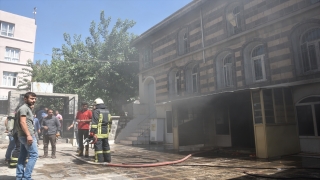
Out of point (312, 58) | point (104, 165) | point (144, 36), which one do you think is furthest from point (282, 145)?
point (144, 36)

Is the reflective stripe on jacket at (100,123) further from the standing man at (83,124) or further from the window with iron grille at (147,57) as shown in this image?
the window with iron grille at (147,57)

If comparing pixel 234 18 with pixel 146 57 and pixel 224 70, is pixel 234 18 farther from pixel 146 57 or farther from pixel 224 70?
pixel 146 57

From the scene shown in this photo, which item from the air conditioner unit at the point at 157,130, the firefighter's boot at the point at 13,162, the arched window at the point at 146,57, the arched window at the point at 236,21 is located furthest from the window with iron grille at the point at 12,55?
the arched window at the point at 236,21

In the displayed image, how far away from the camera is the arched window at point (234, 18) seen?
12.0 m

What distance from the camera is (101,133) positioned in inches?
291

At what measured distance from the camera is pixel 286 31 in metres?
9.88

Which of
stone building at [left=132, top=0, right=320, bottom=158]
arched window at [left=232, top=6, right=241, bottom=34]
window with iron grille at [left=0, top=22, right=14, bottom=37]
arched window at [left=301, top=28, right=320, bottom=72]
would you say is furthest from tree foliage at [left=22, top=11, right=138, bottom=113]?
arched window at [left=301, top=28, right=320, bottom=72]

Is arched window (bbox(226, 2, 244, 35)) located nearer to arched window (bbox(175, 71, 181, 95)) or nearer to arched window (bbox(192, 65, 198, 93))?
arched window (bbox(192, 65, 198, 93))

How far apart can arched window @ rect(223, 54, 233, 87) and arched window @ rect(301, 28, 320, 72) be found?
3.60 metres

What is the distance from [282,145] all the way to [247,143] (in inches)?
106

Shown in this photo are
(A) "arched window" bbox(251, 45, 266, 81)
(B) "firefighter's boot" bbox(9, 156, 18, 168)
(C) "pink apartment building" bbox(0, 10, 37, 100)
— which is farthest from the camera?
(C) "pink apartment building" bbox(0, 10, 37, 100)

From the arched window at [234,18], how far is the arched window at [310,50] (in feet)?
10.2

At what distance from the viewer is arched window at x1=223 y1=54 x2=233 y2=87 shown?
12.5 m

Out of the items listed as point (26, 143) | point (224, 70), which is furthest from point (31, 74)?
point (26, 143)
